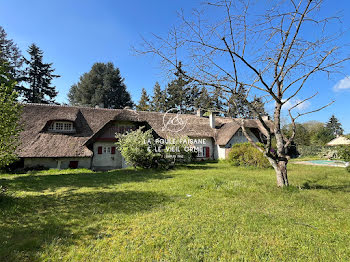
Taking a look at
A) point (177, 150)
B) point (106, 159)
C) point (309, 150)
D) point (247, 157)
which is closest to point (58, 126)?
point (106, 159)

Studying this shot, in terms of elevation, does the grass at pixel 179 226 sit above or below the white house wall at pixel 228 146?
below

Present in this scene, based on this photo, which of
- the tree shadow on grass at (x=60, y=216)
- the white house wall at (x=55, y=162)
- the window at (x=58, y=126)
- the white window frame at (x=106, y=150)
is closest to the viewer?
the tree shadow on grass at (x=60, y=216)

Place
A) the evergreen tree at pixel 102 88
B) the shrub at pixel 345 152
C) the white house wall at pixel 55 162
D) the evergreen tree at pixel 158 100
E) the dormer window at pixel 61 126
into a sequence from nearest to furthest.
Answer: the shrub at pixel 345 152 → the white house wall at pixel 55 162 → the dormer window at pixel 61 126 → the evergreen tree at pixel 102 88 → the evergreen tree at pixel 158 100

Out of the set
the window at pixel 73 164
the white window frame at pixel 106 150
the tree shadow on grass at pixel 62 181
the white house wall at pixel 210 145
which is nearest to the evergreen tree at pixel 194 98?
the tree shadow on grass at pixel 62 181

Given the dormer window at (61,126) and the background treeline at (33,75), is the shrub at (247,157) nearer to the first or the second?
the dormer window at (61,126)

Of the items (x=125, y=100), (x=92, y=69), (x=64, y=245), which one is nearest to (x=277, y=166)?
(x=64, y=245)

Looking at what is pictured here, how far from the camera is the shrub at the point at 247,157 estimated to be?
14.8 m

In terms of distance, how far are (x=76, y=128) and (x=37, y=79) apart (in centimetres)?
2421

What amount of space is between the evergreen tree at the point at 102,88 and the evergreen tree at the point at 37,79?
4.81 m

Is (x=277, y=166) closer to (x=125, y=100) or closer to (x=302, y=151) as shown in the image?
(x=302, y=151)

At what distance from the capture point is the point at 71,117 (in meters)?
16.6

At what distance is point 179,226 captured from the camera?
4004mm

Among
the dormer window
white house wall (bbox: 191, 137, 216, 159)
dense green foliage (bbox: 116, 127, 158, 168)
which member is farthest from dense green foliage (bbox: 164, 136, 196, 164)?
the dormer window

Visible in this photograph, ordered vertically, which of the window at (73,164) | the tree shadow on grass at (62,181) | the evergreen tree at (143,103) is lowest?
the tree shadow on grass at (62,181)
